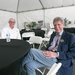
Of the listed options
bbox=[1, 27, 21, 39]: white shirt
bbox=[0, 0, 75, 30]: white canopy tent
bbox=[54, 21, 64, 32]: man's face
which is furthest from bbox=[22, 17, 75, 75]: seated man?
bbox=[0, 0, 75, 30]: white canopy tent

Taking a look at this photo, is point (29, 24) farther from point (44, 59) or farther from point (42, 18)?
point (44, 59)

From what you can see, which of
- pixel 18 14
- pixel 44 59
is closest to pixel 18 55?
pixel 44 59

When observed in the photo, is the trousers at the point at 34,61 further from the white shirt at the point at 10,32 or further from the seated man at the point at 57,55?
the white shirt at the point at 10,32

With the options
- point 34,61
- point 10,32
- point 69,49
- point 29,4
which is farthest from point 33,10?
point 34,61

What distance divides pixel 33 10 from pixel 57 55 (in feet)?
20.3

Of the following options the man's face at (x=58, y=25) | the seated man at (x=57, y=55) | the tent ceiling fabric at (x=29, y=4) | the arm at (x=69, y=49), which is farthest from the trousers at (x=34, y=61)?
the tent ceiling fabric at (x=29, y=4)

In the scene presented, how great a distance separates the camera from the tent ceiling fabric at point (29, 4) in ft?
26.1

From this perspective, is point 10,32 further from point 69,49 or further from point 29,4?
point 29,4

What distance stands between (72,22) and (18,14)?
2.52m

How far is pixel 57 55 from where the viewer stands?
2.62m

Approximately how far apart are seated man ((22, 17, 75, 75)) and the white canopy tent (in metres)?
5.10

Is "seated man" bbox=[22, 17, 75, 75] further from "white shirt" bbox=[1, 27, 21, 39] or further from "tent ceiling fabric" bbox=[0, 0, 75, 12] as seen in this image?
"tent ceiling fabric" bbox=[0, 0, 75, 12]

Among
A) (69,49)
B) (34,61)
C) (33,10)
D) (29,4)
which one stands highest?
(29,4)

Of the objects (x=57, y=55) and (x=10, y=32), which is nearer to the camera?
(x=57, y=55)
